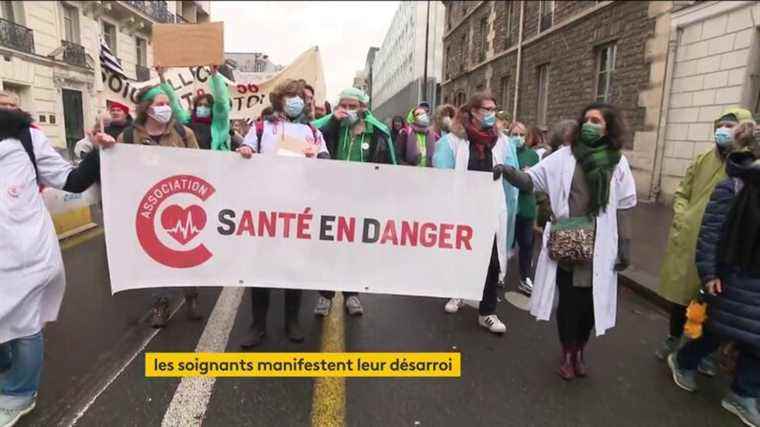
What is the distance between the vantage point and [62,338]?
3.58 meters

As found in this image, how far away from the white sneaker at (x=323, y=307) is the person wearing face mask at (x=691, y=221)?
2.59 meters

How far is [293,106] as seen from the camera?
350 cm

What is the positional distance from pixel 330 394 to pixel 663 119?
10.2 meters

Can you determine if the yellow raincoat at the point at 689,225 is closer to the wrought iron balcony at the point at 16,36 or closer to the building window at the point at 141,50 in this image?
the wrought iron balcony at the point at 16,36

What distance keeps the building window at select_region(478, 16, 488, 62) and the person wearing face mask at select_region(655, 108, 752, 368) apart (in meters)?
21.1

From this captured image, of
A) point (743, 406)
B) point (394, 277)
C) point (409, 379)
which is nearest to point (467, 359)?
point (409, 379)

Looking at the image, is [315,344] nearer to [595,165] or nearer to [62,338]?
[62,338]

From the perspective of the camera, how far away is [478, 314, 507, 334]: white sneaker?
3922 millimetres

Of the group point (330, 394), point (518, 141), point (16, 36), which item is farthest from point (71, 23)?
point (330, 394)

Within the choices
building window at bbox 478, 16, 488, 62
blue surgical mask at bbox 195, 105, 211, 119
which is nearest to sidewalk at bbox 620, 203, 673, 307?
blue surgical mask at bbox 195, 105, 211, 119

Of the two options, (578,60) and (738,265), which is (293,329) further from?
(578,60)

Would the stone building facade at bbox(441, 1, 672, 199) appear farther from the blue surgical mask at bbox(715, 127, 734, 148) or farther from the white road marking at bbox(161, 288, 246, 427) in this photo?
the white road marking at bbox(161, 288, 246, 427)

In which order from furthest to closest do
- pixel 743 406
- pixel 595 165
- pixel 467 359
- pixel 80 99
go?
1. pixel 80 99
2. pixel 467 359
3. pixel 595 165
4. pixel 743 406

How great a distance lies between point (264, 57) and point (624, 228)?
14872 millimetres
